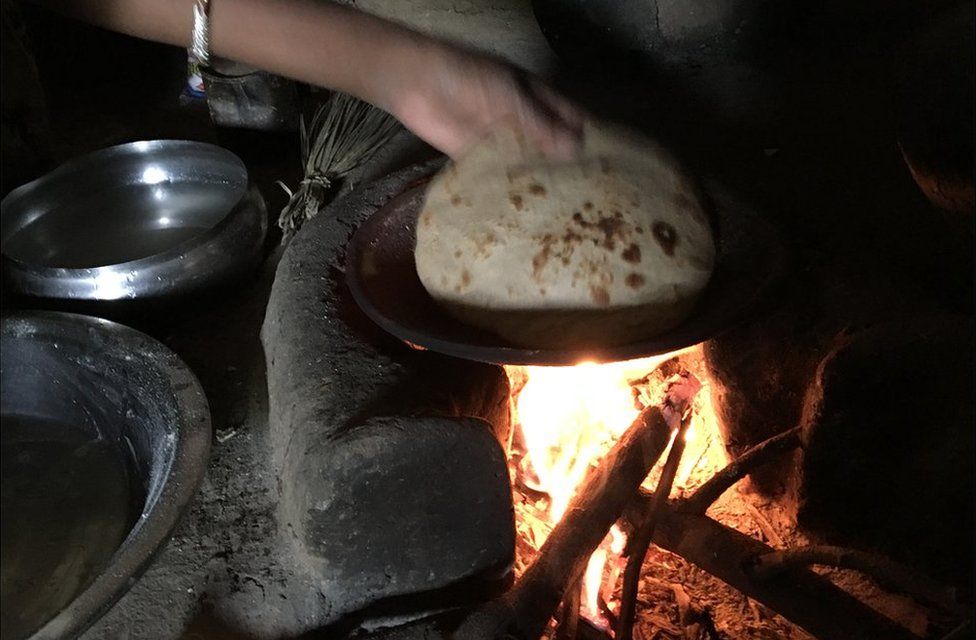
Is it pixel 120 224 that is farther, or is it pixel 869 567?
pixel 120 224

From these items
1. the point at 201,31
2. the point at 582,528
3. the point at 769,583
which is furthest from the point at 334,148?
the point at 769,583

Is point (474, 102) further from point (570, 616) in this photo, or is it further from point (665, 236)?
point (570, 616)

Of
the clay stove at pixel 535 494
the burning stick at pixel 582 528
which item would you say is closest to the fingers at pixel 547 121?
the clay stove at pixel 535 494

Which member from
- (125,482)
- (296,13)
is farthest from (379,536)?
(296,13)

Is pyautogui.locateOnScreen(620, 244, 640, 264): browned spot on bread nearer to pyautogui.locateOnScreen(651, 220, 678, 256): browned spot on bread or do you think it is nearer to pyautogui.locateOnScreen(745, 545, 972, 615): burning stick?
pyautogui.locateOnScreen(651, 220, 678, 256): browned spot on bread

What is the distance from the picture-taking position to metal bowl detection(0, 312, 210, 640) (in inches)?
41.7

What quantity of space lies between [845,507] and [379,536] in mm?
756

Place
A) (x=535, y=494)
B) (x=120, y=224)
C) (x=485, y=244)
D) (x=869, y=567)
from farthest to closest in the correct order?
(x=120, y=224)
(x=535, y=494)
(x=485, y=244)
(x=869, y=567)

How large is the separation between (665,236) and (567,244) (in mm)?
151

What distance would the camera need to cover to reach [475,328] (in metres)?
1.17

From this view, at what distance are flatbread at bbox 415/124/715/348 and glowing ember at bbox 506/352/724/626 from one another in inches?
15.2

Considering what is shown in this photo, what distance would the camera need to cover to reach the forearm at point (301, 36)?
1255 mm

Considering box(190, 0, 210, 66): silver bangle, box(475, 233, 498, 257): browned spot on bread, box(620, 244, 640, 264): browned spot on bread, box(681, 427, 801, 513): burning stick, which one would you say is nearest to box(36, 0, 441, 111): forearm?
box(190, 0, 210, 66): silver bangle

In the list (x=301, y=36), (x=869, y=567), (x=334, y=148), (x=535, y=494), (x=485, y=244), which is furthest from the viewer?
(x=334, y=148)
